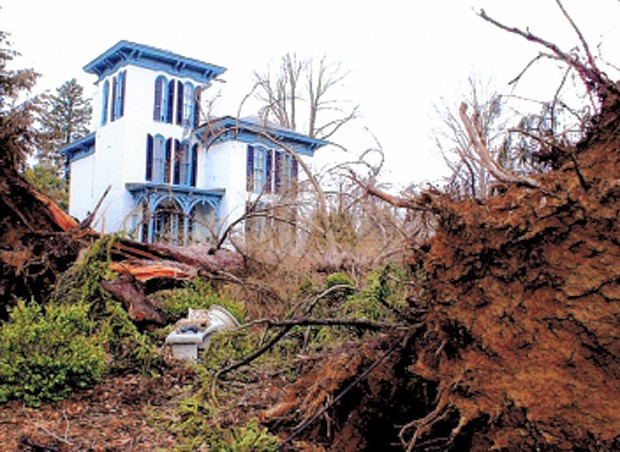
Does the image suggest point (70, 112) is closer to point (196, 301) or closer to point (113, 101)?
point (113, 101)

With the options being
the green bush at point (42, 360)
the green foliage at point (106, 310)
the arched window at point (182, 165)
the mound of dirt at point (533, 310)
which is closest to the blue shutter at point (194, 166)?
the arched window at point (182, 165)

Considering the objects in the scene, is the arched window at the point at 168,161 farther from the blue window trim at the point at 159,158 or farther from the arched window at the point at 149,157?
the arched window at the point at 149,157

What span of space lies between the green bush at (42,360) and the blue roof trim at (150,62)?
1984 cm

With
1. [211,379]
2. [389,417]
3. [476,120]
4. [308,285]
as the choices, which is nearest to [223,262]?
[308,285]

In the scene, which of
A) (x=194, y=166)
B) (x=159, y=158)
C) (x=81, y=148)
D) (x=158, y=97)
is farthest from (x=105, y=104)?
(x=194, y=166)

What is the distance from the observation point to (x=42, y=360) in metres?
3.58

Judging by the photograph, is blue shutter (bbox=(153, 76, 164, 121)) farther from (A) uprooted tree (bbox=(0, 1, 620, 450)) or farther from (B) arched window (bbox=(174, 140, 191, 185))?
(A) uprooted tree (bbox=(0, 1, 620, 450))

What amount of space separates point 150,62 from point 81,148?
275 inches

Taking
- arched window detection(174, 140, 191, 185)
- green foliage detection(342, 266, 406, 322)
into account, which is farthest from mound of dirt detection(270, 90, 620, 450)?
arched window detection(174, 140, 191, 185)

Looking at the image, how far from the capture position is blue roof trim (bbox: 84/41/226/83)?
2172 centimetres

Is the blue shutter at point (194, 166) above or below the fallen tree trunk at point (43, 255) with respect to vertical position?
above

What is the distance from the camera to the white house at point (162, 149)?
21953mm

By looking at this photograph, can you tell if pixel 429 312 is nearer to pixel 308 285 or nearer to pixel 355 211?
pixel 308 285

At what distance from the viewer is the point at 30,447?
2771mm
